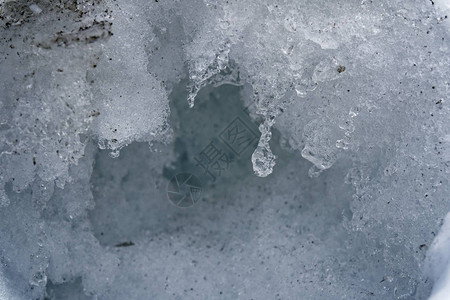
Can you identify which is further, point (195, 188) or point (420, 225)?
point (195, 188)

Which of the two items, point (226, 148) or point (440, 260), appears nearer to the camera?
point (440, 260)

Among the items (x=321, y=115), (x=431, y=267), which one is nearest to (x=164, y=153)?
(x=321, y=115)

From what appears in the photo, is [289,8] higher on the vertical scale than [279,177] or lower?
higher

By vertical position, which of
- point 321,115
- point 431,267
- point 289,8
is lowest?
point 431,267

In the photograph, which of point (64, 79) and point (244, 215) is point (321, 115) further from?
point (64, 79)

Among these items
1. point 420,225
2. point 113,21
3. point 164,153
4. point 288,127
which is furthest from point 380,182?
point 113,21

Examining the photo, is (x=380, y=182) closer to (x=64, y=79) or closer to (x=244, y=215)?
(x=244, y=215)
